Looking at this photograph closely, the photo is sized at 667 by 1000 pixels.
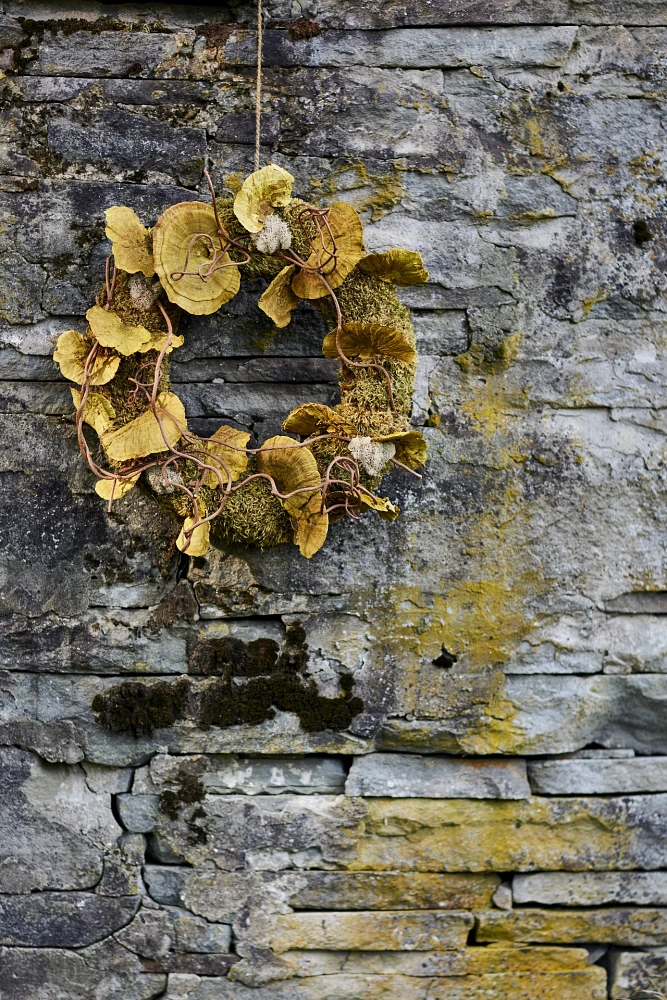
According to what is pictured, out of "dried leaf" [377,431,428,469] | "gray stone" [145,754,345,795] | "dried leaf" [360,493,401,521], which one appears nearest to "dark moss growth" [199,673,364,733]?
"gray stone" [145,754,345,795]

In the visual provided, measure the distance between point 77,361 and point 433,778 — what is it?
134cm

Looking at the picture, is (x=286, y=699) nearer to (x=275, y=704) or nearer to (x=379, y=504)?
(x=275, y=704)

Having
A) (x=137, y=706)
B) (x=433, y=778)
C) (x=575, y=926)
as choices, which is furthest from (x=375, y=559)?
(x=575, y=926)

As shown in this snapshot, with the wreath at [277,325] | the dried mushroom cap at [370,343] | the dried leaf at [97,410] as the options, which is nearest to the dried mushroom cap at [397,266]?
the wreath at [277,325]

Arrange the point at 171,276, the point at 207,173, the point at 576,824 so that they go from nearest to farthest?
1. the point at 171,276
2. the point at 207,173
3. the point at 576,824

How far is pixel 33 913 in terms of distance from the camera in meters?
1.87

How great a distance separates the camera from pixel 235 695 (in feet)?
6.17

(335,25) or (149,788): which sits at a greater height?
(335,25)

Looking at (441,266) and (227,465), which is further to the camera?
(441,266)

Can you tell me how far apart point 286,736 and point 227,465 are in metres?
0.71

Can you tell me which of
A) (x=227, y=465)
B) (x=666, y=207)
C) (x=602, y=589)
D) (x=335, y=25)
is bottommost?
(x=602, y=589)

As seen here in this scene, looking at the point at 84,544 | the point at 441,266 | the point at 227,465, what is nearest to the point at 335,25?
the point at 441,266

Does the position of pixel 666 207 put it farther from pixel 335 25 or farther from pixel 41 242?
pixel 41 242

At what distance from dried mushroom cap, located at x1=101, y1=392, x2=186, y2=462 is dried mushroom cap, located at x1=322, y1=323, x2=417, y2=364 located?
1.28 feet
